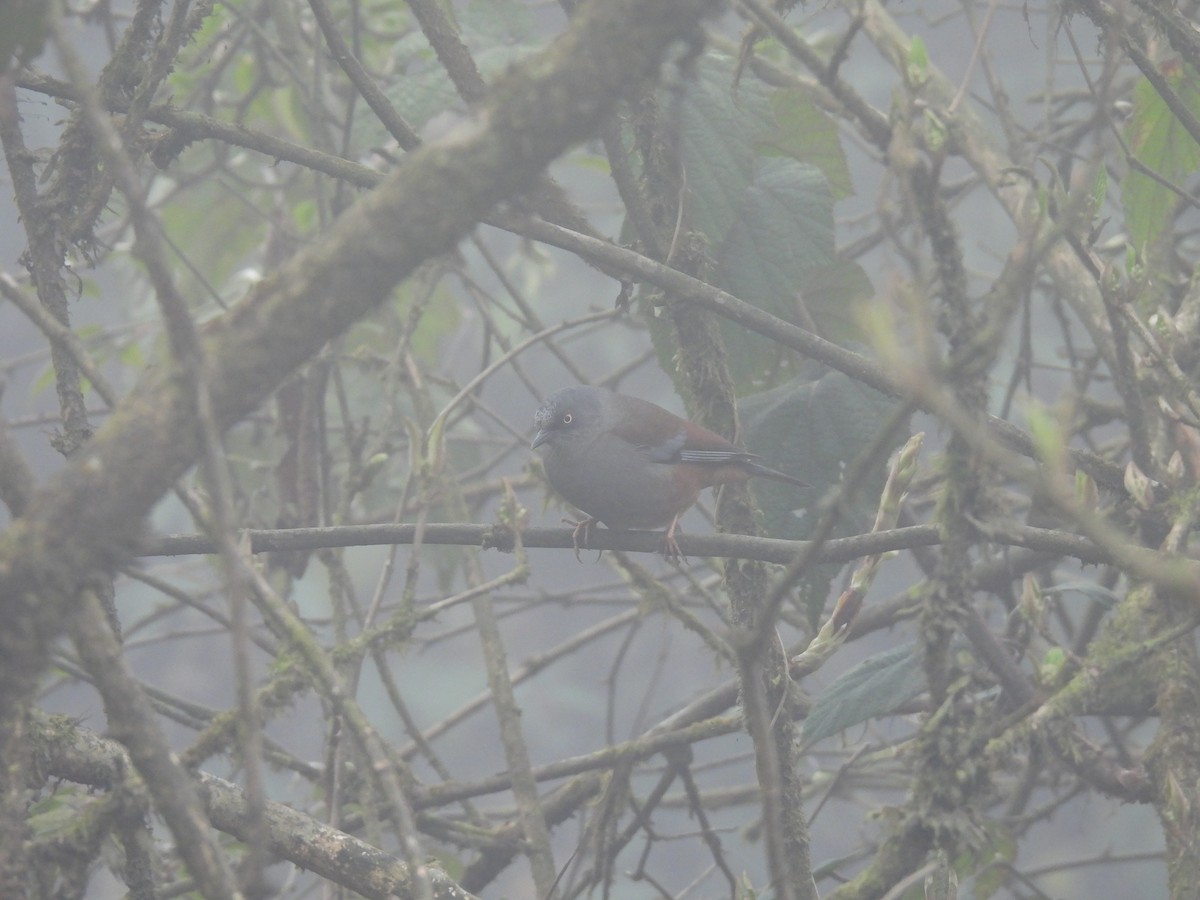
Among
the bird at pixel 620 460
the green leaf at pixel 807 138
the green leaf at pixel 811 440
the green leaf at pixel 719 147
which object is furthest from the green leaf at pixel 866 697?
the green leaf at pixel 807 138

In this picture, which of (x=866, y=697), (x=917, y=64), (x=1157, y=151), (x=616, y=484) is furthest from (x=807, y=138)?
(x=917, y=64)

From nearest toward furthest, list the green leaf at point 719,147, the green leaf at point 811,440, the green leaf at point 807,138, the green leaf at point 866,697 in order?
the green leaf at point 866,697 → the green leaf at point 811,440 → the green leaf at point 719,147 → the green leaf at point 807,138

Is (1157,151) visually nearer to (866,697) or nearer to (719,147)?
(719,147)

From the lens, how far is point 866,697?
3422mm

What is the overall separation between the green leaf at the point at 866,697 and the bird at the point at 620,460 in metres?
1.34

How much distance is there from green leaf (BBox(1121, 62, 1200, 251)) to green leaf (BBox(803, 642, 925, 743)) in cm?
178

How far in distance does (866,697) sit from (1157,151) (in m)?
2.22

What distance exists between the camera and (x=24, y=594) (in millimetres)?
1750

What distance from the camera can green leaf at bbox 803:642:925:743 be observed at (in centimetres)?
338

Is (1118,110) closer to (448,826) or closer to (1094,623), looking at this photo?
(1094,623)

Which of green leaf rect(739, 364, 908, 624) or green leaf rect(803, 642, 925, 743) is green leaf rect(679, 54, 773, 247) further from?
green leaf rect(803, 642, 925, 743)

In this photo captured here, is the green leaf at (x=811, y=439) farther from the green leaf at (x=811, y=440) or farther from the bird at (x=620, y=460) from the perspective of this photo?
the bird at (x=620, y=460)

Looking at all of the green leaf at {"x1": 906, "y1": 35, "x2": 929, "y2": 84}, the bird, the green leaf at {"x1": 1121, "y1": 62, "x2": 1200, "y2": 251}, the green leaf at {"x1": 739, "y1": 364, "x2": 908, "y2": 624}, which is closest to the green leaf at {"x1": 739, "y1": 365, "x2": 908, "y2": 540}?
the green leaf at {"x1": 739, "y1": 364, "x2": 908, "y2": 624}

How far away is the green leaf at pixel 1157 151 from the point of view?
13.4ft
